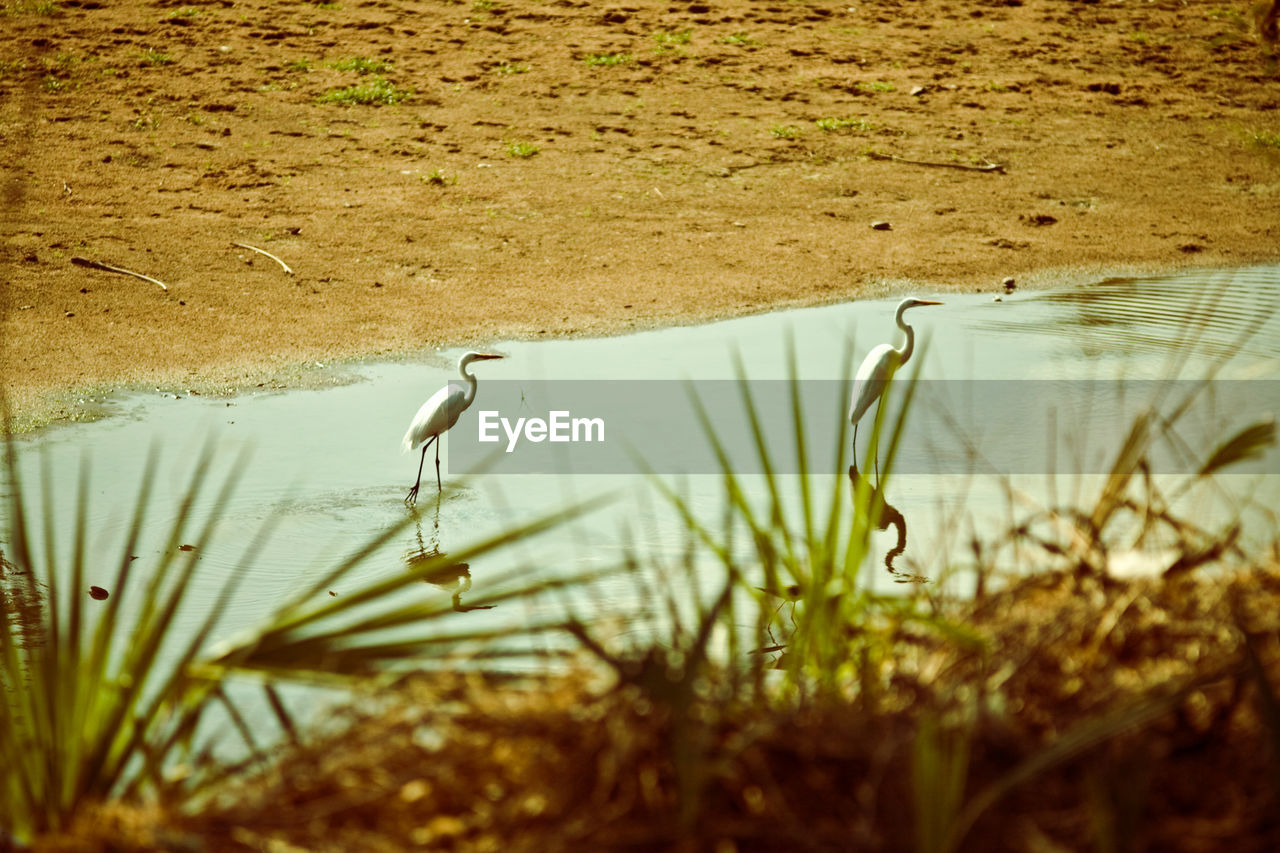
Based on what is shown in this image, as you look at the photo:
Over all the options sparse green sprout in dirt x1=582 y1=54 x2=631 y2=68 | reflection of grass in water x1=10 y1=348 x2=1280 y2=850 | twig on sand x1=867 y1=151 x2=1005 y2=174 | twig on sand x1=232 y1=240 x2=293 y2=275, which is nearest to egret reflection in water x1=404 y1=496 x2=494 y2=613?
reflection of grass in water x1=10 y1=348 x2=1280 y2=850

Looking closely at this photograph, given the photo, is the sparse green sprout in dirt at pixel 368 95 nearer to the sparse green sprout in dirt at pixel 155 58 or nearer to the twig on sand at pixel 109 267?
the sparse green sprout in dirt at pixel 155 58

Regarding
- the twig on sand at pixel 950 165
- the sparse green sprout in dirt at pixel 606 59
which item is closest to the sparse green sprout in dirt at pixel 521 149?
the sparse green sprout in dirt at pixel 606 59

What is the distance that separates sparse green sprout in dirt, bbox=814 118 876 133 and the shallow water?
3255 mm

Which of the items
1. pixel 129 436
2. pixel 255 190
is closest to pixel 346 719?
pixel 129 436

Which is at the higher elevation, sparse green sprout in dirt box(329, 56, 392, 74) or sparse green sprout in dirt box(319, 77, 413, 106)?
sparse green sprout in dirt box(329, 56, 392, 74)

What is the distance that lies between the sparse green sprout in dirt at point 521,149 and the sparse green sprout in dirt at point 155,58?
344cm

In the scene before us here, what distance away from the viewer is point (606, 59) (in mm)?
11742

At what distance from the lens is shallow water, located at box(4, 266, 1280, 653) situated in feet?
15.5

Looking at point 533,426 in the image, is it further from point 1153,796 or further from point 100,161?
point 100,161

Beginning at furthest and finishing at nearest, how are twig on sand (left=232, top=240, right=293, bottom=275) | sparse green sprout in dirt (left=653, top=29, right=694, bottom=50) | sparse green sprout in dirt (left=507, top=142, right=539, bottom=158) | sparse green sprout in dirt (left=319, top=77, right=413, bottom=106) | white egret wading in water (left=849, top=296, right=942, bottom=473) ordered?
sparse green sprout in dirt (left=653, top=29, right=694, bottom=50) < sparse green sprout in dirt (left=319, top=77, right=413, bottom=106) < sparse green sprout in dirt (left=507, top=142, right=539, bottom=158) < twig on sand (left=232, top=240, right=293, bottom=275) < white egret wading in water (left=849, top=296, right=942, bottom=473)

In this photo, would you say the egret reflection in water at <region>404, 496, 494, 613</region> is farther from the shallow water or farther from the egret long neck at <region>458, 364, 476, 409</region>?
the egret long neck at <region>458, 364, 476, 409</region>

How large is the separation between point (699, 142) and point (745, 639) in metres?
6.97

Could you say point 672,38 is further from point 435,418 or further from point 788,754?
point 788,754

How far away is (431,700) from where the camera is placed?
5.40 ft
